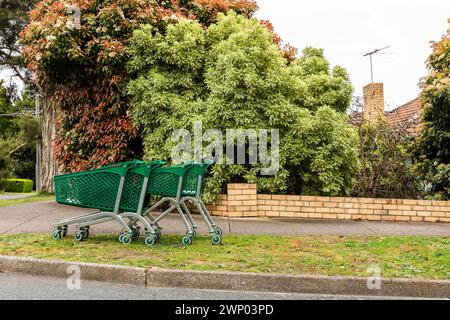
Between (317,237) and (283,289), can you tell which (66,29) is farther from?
(283,289)

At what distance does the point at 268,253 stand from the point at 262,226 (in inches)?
80.7

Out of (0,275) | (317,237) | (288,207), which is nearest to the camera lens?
(0,275)

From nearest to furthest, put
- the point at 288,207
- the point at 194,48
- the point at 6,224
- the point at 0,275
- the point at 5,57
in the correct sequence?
the point at 0,275 < the point at 6,224 < the point at 288,207 < the point at 194,48 < the point at 5,57

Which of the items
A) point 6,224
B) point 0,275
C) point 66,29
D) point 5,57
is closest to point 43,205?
point 6,224

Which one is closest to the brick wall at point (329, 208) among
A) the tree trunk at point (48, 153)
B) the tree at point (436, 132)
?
the tree at point (436, 132)

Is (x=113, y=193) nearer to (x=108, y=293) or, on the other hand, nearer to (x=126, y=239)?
(x=126, y=239)

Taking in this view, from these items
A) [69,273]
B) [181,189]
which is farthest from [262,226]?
[69,273]

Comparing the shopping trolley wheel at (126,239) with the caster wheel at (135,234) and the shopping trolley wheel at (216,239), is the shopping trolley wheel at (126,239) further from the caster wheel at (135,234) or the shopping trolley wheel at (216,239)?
the shopping trolley wheel at (216,239)

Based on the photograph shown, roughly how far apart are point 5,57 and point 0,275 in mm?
20805

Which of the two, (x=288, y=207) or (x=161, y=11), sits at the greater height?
(x=161, y=11)

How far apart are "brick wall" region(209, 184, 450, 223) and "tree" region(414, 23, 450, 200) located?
3.67 ft

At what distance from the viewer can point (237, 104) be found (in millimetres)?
8500

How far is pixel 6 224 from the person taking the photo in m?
7.29

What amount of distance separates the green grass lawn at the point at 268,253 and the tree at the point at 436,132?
335 cm
